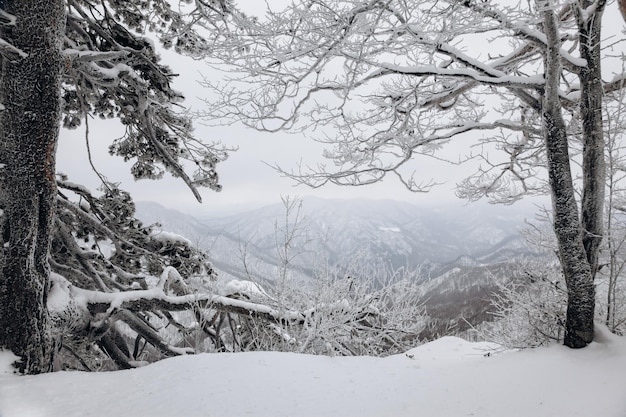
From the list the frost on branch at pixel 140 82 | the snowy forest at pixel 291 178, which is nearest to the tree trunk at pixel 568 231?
the snowy forest at pixel 291 178

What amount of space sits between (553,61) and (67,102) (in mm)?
6464

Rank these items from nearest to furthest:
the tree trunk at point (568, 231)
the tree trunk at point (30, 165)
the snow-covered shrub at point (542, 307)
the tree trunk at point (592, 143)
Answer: the tree trunk at point (30, 165)
the tree trunk at point (568, 231)
the tree trunk at point (592, 143)
the snow-covered shrub at point (542, 307)

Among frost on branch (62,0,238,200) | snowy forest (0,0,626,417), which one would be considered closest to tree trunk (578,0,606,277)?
snowy forest (0,0,626,417)

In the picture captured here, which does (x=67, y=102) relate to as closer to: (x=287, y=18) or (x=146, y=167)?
(x=146, y=167)

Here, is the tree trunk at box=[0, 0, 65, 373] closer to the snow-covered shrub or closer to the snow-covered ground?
the snow-covered ground

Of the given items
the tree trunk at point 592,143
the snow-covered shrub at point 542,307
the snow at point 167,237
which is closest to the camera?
the tree trunk at point 592,143

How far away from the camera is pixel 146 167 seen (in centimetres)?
612

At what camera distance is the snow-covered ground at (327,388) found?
2.75 meters

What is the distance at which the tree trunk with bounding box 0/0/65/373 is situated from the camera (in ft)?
11.5

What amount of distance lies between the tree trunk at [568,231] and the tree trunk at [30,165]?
5.36 meters

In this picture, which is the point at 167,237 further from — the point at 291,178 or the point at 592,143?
the point at 592,143

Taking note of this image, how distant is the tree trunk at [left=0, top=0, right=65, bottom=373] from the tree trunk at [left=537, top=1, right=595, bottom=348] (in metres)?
5.36

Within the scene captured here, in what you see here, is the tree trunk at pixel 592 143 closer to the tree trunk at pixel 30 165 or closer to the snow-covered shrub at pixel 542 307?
the snow-covered shrub at pixel 542 307

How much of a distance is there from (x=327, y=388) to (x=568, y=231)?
11.0 ft
